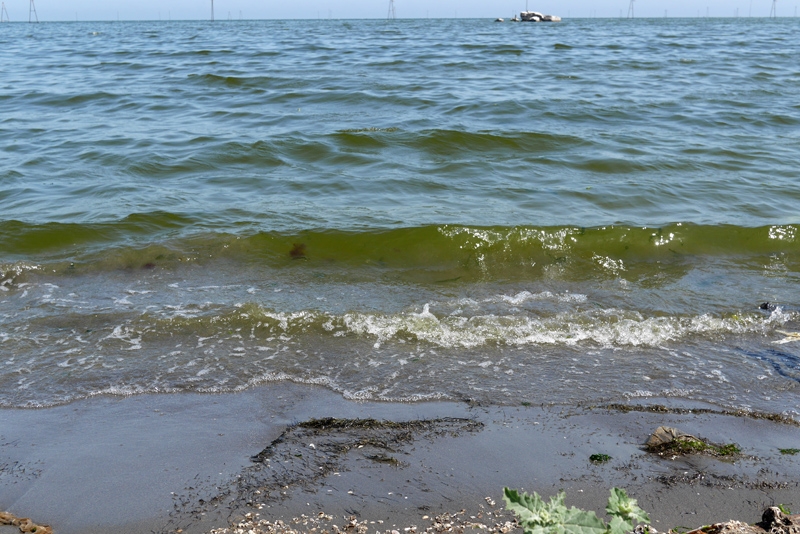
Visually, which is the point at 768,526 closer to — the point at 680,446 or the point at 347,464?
the point at 680,446

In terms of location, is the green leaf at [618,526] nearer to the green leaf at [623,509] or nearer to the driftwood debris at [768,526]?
the green leaf at [623,509]

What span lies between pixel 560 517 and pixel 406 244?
17.7 ft

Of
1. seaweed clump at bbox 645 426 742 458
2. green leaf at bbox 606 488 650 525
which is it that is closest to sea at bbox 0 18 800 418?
seaweed clump at bbox 645 426 742 458

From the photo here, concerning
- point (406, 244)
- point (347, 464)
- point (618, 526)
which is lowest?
point (347, 464)

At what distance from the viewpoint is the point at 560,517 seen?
2.34 metres

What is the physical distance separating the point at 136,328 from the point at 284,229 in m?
2.48

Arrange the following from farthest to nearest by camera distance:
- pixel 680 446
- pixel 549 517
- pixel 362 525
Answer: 1. pixel 680 446
2. pixel 362 525
3. pixel 549 517

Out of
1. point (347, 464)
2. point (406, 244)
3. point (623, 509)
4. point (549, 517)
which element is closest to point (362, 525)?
point (347, 464)

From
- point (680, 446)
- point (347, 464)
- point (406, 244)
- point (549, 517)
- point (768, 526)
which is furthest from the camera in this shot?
point (406, 244)

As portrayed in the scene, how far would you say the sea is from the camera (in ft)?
16.4

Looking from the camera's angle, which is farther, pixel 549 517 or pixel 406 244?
pixel 406 244

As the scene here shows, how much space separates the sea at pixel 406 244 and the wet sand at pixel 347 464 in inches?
11.4

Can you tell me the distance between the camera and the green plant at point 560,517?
90.8 inches

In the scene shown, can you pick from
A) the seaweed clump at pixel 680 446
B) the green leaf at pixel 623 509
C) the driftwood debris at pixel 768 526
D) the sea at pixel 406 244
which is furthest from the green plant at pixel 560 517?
the sea at pixel 406 244
